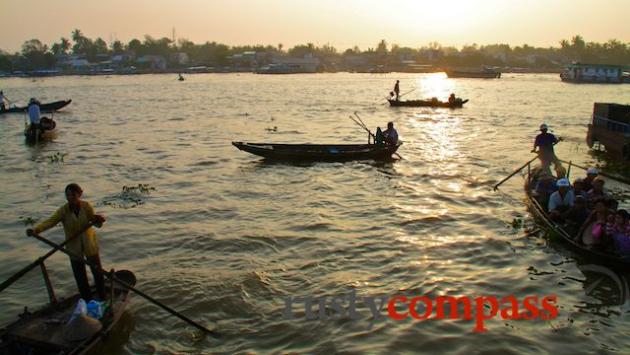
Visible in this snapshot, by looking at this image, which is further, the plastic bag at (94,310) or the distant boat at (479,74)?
the distant boat at (479,74)

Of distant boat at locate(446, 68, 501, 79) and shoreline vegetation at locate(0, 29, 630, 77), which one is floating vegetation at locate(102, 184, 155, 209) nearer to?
distant boat at locate(446, 68, 501, 79)

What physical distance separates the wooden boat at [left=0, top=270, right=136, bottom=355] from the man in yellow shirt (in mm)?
472

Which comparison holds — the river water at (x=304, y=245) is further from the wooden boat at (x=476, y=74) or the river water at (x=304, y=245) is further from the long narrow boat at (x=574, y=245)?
the wooden boat at (x=476, y=74)

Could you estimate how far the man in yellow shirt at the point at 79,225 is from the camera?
7336 millimetres

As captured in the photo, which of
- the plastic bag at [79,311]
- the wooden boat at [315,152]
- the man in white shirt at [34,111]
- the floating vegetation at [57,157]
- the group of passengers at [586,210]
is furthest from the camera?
the man in white shirt at [34,111]

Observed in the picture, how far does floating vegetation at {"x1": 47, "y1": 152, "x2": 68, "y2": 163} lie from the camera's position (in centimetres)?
2284

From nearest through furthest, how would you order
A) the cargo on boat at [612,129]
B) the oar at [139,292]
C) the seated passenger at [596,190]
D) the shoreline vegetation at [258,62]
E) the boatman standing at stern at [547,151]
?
the oar at [139,292] < the seated passenger at [596,190] < the boatman standing at stern at [547,151] < the cargo on boat at [612,129] < the shoreline vegetation at [258,62]

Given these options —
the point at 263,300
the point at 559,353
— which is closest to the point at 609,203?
the point at 559,353

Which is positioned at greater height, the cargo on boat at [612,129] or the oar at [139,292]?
the cargo on boat at [612,129]

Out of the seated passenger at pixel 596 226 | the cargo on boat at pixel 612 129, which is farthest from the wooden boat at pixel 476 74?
the seated passenger at pixel 596 226

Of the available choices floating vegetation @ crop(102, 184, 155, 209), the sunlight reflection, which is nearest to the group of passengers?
floating vegetation @ crop(102, 184, 155, 209)

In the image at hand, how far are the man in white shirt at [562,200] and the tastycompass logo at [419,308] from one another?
2.80 m

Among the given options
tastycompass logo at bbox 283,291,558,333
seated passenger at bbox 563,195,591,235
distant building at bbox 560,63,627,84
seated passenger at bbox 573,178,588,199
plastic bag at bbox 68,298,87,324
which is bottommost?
tastycompass logo at bbox 283,291,558,333

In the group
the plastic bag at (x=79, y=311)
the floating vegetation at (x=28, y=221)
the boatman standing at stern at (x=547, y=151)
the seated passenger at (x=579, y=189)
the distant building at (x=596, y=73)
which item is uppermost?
the distant building at (x=596, y=73)
